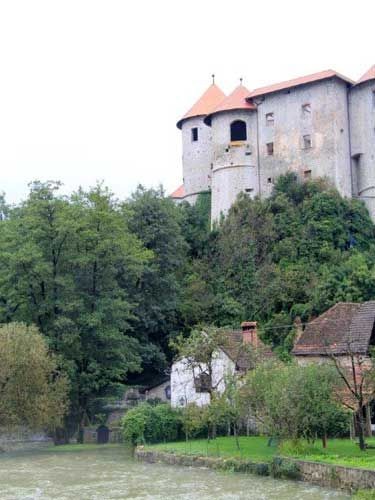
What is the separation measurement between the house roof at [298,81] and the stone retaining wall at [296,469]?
3963 cm

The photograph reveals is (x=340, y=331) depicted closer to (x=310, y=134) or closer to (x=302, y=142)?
(x=310, y=134)

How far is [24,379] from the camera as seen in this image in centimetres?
4325

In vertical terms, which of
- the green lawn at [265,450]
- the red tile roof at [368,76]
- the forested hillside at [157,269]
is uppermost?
the red tile roof at [368,76]

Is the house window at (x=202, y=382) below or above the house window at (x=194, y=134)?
below

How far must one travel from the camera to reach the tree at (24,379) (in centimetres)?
4284

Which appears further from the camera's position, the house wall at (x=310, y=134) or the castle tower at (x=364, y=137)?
the house wall at (x=310, y=134)

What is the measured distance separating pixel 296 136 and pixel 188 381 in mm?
27982

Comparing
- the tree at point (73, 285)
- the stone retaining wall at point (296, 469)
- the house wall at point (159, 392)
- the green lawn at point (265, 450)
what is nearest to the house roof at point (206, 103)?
the tree at point (73, 285)

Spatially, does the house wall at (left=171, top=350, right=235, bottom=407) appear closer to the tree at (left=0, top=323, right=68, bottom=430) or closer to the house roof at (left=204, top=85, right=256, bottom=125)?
the tree at (left=0, top=323, right=68, bottom=430)

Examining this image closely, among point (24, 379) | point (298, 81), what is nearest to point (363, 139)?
point (298, 81)

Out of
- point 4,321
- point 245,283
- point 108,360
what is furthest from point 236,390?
point 245,283

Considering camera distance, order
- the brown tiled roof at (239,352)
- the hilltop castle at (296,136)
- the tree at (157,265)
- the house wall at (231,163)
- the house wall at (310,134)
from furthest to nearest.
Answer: the house wall at (231,163)
the house wall at (310,134)
the hilltop castle at (296,136)
the tree at (157,265)
the brown tiled roof at (239,352)

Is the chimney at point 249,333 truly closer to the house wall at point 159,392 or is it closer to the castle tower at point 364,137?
the house wall at point 159,392

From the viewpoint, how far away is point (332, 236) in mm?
→ 63469
